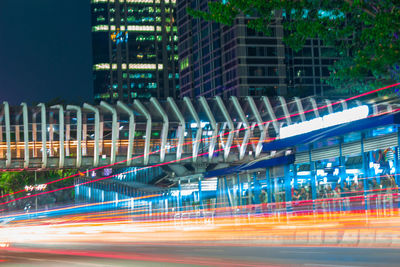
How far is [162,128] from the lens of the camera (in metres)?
68.7

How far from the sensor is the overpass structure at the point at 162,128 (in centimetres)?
6581

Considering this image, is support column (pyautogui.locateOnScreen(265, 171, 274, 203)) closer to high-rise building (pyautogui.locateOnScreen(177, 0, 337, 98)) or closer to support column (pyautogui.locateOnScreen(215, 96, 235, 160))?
support column (pyautogui.locateOnScreen(215, 96, 235, 160))

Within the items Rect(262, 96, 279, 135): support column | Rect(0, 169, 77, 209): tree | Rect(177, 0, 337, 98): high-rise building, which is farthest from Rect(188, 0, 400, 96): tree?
Rect(177, 0, 337, 98): high-rise building

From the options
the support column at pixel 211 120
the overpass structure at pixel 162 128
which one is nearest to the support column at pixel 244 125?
the overpass structure at pixel 162 128

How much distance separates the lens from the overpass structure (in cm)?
6581

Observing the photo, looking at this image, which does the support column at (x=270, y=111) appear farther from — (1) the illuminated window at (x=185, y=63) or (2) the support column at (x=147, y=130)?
(1) the illuminated window at (x=185, y=63)

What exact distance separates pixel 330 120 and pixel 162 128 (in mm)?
40248

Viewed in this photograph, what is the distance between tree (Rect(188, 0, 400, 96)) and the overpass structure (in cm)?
3720

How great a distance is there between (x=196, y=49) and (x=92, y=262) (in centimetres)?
15962

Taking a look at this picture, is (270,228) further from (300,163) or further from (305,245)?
(305,245)

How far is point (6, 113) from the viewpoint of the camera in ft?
216

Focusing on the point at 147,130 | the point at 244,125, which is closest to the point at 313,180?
the point at 147,130

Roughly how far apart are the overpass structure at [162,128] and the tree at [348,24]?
3720cm

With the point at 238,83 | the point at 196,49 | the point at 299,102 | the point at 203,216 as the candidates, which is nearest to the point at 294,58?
the point at 238,83
